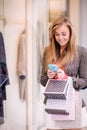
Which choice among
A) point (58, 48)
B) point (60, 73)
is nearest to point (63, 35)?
point (58, 48)

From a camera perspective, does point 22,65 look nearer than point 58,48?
No

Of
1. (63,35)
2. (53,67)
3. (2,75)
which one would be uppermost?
(63,35)

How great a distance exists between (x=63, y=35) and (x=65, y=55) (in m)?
0.10

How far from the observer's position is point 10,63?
1549 millimetres

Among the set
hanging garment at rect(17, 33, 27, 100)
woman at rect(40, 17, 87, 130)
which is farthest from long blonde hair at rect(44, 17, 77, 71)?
hanging garment at rect(17, 33, 27, 100)

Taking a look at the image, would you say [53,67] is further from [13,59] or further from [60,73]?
[13,59]

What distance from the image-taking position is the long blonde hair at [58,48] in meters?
1.24

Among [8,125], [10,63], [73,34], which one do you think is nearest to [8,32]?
[10,63]

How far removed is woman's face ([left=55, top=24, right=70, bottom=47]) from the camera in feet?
4.03

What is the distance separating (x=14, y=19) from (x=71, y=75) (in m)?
0.52

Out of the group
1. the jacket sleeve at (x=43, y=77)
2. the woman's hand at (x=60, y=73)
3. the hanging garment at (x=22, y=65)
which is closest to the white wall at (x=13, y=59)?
Answer: the hanging garment at (x=22, y=65)

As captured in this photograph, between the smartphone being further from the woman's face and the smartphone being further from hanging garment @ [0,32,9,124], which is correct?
hanging garment @ [0,32,9,124]

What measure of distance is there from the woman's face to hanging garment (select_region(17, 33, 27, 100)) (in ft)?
1.08

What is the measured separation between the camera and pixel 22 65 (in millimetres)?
1546
